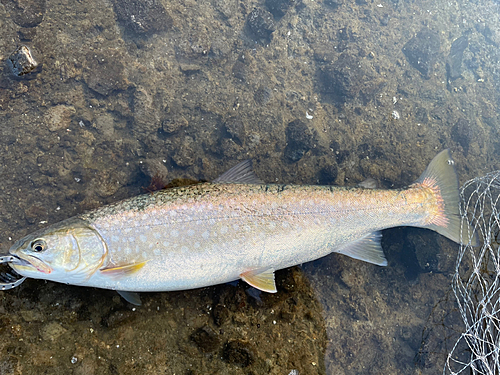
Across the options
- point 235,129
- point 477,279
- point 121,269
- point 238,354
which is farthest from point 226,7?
point 477,279

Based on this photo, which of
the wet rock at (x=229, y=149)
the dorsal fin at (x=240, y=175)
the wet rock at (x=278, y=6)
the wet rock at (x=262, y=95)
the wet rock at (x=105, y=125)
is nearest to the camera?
the dorsal fin at (x=240, y=175)

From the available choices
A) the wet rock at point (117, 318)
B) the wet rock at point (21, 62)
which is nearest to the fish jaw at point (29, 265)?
the wet rock at point (117, 318)

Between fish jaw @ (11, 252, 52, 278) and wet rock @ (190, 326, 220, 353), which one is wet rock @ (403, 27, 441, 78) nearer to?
wet rock @ (190, 326, 220, 353)

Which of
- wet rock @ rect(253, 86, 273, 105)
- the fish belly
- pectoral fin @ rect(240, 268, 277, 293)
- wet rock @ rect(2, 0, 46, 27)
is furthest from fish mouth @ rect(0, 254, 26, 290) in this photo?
wet rock @ rect(253, 86, 273, 105)

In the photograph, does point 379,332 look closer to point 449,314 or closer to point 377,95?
point 449,314

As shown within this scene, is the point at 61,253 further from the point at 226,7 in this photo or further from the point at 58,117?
the point at 226,7

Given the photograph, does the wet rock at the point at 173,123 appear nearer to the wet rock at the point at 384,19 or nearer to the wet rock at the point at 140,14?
the wet rock at the point at 140,14

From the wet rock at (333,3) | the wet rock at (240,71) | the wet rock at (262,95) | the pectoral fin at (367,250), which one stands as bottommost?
the pectoral fin at (367,250)
